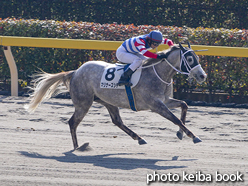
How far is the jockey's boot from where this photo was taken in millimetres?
5223

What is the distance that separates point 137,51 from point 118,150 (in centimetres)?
129

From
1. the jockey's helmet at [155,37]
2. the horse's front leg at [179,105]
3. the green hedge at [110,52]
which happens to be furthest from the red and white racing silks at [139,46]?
the green hedge at [110,52]

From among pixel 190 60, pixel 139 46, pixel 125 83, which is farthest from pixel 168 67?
pixel 125 83

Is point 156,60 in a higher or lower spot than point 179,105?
higher

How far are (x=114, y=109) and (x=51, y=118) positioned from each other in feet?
5.25

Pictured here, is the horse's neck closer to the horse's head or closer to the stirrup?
the horse's head

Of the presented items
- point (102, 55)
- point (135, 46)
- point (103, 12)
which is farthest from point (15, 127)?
point (103, 12)

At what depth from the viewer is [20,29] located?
30.9ft

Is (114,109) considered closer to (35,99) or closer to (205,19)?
Result: (35,99)

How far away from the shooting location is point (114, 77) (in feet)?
17.6

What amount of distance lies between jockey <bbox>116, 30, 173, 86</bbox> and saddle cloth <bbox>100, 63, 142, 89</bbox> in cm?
8

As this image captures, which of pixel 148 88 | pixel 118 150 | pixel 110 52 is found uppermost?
pixel 148 88

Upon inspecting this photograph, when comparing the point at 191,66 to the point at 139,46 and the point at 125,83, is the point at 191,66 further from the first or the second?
the point at 125,83

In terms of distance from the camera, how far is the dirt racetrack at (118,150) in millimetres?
3920
